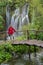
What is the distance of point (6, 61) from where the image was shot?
16.1 meters

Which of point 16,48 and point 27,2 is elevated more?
point 27,2

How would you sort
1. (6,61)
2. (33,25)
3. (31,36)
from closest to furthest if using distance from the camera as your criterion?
(6,61) → (31,36) → (33,25)

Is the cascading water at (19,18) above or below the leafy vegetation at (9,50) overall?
above

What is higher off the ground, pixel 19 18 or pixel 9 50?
pixel 19 18

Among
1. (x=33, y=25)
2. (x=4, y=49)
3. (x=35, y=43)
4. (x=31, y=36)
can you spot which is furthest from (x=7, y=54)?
(x=33, y=25)

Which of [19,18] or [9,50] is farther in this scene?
[19,18]

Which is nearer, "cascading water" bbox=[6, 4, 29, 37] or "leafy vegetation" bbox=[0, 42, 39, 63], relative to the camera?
"leafy vegetation" bbox=[0, 42, 39, 63]

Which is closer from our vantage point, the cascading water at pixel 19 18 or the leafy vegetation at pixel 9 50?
the leafy vegetation at pixel 9 50

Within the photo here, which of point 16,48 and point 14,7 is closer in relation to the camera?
point 16,48

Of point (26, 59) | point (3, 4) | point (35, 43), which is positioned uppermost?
point (3, 4)

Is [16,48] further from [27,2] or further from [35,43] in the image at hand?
[27,2]

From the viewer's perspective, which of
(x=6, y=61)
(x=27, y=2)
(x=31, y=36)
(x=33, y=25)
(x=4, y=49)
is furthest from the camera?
(x=27, y=2)

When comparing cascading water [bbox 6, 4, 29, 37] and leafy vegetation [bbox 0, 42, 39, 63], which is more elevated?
cascading water [bbox 6, 4, 29, 37]

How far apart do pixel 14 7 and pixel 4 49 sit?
42.8 feet
